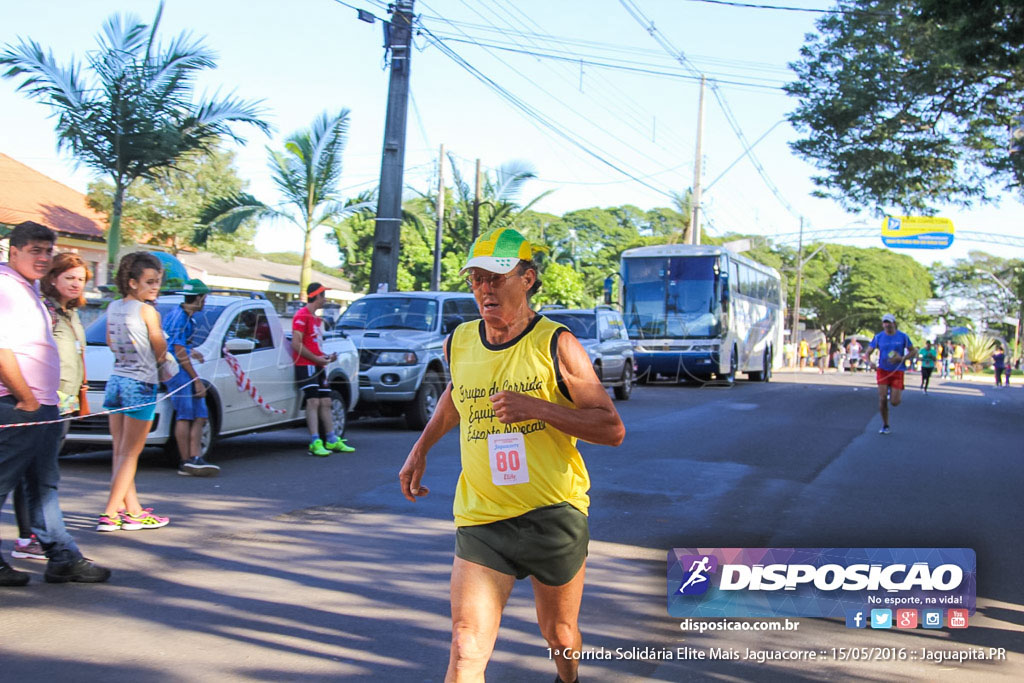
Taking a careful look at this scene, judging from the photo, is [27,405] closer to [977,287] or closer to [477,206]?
[477,206]

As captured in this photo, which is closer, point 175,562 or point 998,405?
point 175,562

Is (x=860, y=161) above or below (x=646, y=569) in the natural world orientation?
above

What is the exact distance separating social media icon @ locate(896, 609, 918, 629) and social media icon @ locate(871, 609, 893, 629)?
4cm

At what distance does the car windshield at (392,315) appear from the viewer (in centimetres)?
1396

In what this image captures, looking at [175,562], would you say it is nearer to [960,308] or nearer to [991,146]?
[991,146]

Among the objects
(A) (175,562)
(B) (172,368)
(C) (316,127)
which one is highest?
(C) (316,127)

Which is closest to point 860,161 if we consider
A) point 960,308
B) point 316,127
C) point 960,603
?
point 316,127

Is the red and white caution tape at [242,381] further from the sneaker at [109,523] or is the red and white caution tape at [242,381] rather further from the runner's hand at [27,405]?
the runner's hand at [27,405]

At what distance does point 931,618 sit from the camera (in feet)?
15.8

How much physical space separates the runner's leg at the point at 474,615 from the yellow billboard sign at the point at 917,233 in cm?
2577

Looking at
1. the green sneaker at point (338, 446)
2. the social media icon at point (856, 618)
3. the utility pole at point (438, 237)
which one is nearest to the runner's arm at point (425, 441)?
the social media icon at point (856, 618)

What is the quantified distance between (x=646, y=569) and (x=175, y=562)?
2.96 metres

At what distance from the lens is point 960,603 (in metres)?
4.74

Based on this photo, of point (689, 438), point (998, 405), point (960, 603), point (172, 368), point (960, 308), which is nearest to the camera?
point (960, 603)
